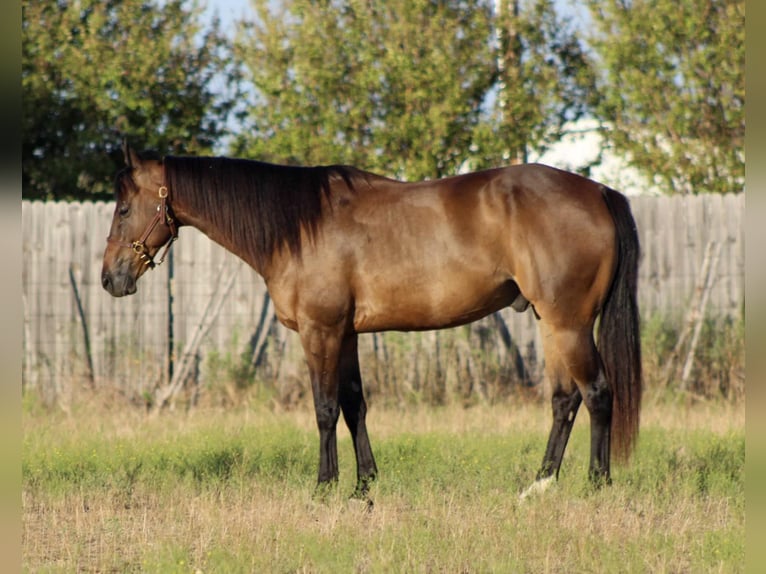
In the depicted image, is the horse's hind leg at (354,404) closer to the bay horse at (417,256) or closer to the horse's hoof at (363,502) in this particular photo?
the bay horse at (417,256)

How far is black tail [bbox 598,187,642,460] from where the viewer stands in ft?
20.0

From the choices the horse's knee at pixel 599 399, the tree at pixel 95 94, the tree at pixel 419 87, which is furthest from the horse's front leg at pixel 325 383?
the tree at pixel 95 94

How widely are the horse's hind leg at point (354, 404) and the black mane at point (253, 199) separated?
0.81 m

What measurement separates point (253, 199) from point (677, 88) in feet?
27.3

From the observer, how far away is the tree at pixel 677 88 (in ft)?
40.6

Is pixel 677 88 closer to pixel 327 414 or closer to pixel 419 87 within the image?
pixel 419 87

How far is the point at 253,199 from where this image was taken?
246 inches

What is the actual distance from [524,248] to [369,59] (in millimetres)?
6490

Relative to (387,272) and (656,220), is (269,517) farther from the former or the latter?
(656,220)

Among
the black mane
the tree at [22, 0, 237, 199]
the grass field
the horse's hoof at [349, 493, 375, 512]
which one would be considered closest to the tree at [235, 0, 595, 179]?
the tree at [22, 0, 237, 199]

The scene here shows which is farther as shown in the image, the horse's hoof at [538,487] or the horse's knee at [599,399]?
the horse's knee at [599,399]

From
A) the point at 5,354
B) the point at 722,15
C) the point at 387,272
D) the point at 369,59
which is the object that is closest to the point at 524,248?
the point at 387,272

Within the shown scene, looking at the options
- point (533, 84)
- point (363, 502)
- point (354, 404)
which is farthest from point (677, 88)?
point (363, 502)

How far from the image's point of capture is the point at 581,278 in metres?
6.04
